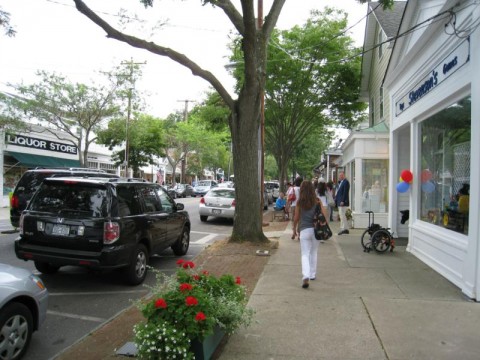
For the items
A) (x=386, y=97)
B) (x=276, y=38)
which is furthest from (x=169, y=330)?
(x=276, y=38)

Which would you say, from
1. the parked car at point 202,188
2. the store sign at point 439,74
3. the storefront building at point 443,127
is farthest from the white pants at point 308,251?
the parked car at point 202,188

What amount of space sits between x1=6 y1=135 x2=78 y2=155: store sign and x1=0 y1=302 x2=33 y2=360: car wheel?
→ 22.0 meters

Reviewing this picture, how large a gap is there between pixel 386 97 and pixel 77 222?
39.4 ft

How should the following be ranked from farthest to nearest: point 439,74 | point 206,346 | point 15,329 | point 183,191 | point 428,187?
1. point 183,191
2. point 428,187
3. point 439,74
4. point 15,329
5. point 206,346

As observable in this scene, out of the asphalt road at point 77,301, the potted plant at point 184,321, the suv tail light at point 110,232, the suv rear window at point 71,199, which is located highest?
the suv rear window at point 71,199

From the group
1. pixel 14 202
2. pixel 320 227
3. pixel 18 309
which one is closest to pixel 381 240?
pixel 320 227

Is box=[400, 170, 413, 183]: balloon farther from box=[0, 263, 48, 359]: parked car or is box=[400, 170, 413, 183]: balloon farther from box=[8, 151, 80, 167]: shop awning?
box=[8, 151, 80, 167]: shop awning

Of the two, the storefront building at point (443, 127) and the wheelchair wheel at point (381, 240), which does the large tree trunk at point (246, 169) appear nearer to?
the wheelchair wheel at point (381, 240)

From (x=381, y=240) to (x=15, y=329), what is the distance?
7.08 meters

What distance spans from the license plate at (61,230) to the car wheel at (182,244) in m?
3.24

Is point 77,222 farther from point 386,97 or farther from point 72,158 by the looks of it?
point 72,158

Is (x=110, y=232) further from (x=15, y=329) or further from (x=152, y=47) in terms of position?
(x=152, y=47)

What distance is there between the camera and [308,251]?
6344 mm

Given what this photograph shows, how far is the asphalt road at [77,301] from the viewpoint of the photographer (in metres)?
4.52
